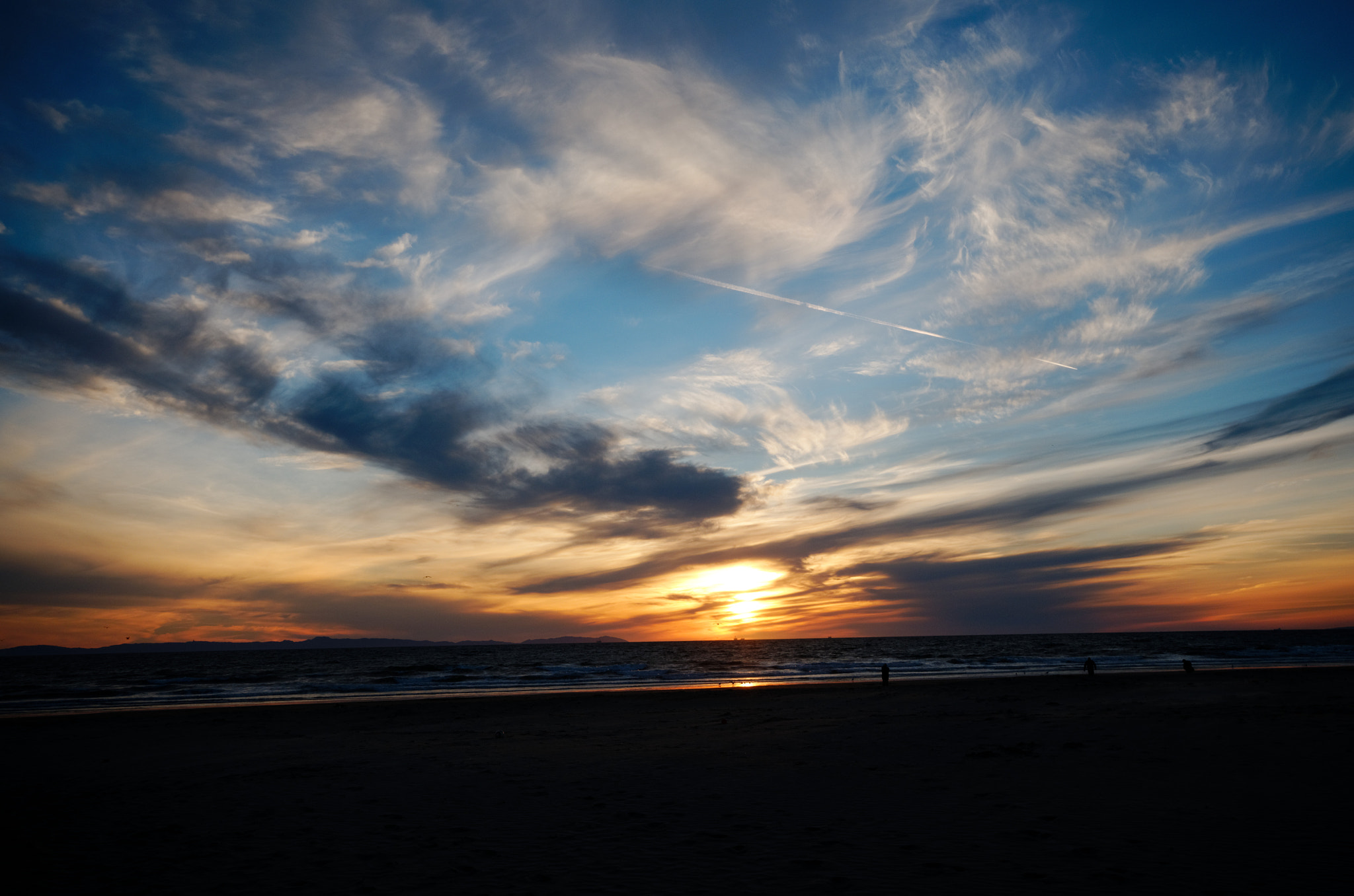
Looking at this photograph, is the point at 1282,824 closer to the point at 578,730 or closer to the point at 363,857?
the point at 363,857

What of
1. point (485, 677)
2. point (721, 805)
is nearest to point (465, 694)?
point (485, 677)

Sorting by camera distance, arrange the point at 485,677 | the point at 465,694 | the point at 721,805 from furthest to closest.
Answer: the point at 485,677 < the point at 465,694 < the point at 721,805

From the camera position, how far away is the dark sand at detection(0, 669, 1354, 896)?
306 inches

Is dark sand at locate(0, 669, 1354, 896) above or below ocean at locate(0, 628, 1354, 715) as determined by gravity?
above

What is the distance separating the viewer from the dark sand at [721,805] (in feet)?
25.5

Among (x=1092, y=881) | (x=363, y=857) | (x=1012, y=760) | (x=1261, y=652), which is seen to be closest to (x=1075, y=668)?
(x=1261, y=652)

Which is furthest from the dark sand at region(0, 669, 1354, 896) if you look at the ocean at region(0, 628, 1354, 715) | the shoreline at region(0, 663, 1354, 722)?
the ocean at region(0, 628, 1354, 715)

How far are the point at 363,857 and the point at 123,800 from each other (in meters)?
7.59

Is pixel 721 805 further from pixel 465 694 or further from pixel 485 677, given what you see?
pixel 485 677

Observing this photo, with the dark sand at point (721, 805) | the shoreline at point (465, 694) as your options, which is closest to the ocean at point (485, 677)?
the shoreline at point (465, 694)

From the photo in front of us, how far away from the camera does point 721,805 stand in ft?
36.2

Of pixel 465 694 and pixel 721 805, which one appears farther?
pixel 465 694

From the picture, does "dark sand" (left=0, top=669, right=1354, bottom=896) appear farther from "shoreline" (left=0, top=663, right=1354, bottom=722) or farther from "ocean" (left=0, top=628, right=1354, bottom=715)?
"ocean" (left=0, top=628, right=1354, bottom=715)

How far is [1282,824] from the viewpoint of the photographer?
888cm
